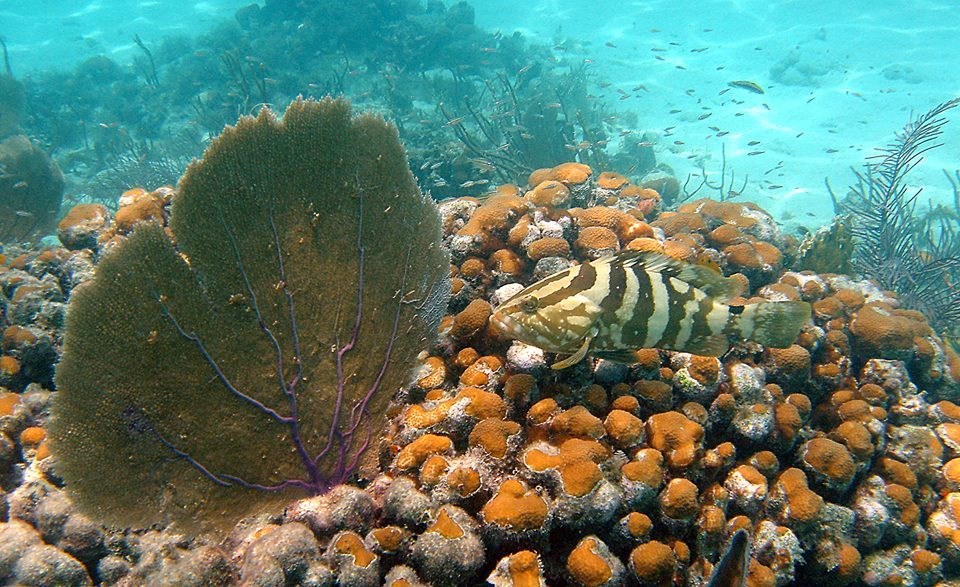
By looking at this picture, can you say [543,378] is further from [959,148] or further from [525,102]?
[959,148]

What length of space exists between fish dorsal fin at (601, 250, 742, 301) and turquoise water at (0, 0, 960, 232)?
13.2m

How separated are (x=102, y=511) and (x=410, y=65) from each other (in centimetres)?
2101

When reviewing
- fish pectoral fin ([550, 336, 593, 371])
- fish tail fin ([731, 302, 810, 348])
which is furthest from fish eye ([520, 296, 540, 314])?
fish tail fin ([731, 302, 810, 348])

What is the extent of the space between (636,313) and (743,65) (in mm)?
33951

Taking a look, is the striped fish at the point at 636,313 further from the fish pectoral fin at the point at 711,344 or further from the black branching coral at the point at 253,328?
the black branching coral at the point at 253,328

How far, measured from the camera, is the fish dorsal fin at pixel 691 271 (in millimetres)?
3000

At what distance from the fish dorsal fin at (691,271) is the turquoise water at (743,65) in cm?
1318

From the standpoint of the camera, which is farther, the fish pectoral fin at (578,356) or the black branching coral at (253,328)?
the fish pectoral fin at (578,356)

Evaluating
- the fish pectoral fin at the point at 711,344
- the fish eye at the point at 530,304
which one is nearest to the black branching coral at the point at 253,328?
the fish eye at the point at 530,304

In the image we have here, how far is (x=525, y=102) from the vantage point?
683 inches

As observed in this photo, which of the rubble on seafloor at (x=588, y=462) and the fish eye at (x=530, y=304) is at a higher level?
the fish eye at (x=530, y=304)

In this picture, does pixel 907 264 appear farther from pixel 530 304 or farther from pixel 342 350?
pixel 342 350

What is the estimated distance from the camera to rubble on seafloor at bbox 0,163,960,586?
242 cm

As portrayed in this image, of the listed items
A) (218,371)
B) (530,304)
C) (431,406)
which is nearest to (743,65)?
(530,304)
